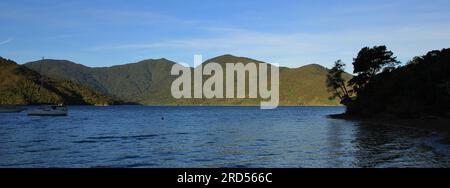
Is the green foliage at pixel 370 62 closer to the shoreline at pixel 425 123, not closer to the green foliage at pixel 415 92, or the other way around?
the green foliage at pixel 415 92

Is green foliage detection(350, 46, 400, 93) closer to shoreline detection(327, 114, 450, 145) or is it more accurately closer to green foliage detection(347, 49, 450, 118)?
green foliage detection(347, 49, 450, 118)

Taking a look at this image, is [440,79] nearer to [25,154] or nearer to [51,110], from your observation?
[25,154]

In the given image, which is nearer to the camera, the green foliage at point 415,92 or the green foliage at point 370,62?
the green foliage at point 415,92

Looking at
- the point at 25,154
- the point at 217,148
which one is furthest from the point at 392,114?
the point at 25,154

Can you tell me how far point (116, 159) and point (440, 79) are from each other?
62679 millimetres

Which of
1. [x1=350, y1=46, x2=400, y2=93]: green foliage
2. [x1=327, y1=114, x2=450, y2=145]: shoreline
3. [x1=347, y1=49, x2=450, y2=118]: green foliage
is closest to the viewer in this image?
[x1=327, y1=114, x2=450, y2=145]: shoreline

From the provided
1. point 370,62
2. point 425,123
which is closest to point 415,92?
point 425,123

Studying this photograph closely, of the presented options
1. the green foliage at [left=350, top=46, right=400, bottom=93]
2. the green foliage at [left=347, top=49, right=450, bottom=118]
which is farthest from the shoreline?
the green foliage at [left=350, top=46, right=400, bottom=93]

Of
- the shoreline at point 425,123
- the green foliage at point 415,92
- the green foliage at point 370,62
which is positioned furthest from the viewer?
the green foliage at point 370,62

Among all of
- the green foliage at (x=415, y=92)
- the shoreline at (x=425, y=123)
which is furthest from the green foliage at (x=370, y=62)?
the shoreline at (x=425, y=123)

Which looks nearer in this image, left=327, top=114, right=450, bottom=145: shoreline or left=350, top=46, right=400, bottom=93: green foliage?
left=327, top=114, right=450, bottom=145: shoreline

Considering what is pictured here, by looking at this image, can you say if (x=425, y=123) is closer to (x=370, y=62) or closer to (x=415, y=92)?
(x=415, y=92)

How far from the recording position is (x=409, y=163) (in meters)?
32.0
